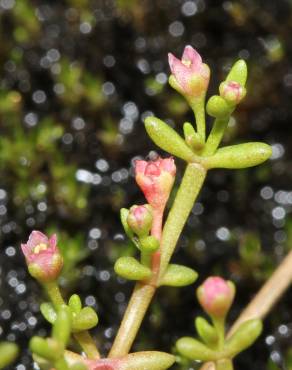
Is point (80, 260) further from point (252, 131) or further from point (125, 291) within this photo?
point (252, 131)

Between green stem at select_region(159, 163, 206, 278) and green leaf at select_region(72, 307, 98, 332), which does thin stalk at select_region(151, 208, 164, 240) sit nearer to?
green stem at select_region(159, 163, 206, 278)

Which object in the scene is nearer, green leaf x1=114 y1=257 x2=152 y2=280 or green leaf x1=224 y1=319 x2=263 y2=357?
green leaf x1=224 y1=319 x2=263 y2=357

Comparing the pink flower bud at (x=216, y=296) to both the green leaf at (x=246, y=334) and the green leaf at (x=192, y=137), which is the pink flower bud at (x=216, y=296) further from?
the green leaf at (x=192, y=137)

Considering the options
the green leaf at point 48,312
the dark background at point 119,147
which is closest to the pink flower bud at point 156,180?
the green leaf at point 48,312

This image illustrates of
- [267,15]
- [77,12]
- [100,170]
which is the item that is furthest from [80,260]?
[267,15]

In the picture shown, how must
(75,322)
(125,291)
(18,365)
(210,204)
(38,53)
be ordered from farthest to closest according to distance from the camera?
(38,53) → (210,204) → (125,291) → (18,365) → (75,322)

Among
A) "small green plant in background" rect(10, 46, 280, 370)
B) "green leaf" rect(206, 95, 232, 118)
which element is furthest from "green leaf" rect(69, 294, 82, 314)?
"green leaf" rect(206, 95, 232, 118)

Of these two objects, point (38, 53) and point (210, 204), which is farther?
point (38, 53)
